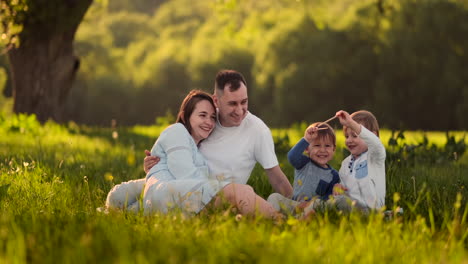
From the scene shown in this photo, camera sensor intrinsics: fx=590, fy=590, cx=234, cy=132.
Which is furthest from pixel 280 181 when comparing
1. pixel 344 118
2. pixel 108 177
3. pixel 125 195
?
pixel 108 177

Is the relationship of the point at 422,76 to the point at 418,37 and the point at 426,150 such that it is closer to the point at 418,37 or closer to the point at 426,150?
the point at 418,37

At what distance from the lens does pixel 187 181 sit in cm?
468

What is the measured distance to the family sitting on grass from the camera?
460 centimetres

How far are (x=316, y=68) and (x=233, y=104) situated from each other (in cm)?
3155

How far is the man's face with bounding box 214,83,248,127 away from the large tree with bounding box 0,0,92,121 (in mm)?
8087

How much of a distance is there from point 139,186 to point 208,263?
257 centimetres

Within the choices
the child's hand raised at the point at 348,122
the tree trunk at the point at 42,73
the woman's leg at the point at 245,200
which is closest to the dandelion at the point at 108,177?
the woman's leg at the point at 245,200

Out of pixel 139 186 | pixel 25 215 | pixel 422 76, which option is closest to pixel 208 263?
pixel 25 215

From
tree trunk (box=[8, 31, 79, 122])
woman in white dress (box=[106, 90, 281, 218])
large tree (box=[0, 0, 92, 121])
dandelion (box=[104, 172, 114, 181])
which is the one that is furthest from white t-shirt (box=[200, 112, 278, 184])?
tree trunk (box=[8, 31, 79, 122])

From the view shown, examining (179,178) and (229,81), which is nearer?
(179,178)

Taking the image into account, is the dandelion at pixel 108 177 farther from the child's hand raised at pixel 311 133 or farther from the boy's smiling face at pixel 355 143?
the boy's smiling face at pixel 355 143

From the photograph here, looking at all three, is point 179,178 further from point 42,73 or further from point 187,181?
point 42,73

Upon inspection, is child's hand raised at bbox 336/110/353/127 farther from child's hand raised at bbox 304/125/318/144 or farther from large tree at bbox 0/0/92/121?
large tree at bbox 0/0/92/121

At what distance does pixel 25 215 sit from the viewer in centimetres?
394
